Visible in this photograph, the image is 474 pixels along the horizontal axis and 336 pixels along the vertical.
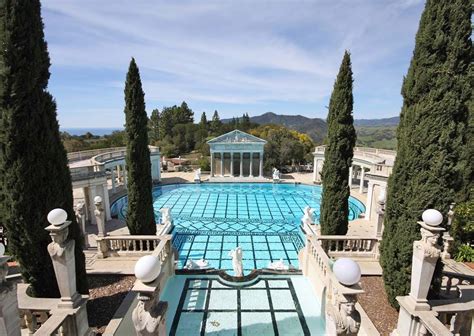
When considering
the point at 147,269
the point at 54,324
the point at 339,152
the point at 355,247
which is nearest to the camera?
the point at 147,269

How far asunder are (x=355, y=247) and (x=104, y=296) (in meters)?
8.62

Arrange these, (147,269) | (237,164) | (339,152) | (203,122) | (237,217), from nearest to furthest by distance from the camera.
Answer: (147,269)
(339,152)
(237,217)
(237,164)
(203,122)

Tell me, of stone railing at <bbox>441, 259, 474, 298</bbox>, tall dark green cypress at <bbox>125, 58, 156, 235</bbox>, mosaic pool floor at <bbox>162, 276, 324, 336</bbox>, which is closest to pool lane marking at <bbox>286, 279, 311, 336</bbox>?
mosaic pool floor at <bbox>162, 276, 324, 336</bbox>

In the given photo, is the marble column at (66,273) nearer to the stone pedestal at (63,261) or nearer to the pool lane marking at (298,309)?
the stone pedestal at (63,261)

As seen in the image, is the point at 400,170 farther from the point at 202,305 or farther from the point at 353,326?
the point at 202,305

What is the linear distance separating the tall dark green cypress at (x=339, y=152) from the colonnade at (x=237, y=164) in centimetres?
2485

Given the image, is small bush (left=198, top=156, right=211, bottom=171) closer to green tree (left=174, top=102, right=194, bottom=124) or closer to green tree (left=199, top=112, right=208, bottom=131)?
green tree (left=199, top=112, right=208, bottom=131)

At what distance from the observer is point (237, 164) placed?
37031mm

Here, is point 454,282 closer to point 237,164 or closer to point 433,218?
point 433,218

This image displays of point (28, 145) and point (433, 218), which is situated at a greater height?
point (28, 145)

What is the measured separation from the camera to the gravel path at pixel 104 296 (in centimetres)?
602

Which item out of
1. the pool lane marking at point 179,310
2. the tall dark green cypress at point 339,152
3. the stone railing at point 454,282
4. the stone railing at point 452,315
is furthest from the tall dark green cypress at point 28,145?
the stone railing at point 454,282

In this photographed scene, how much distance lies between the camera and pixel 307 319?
6.81 m

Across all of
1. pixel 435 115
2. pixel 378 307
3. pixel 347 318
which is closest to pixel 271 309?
pixel 378 307
